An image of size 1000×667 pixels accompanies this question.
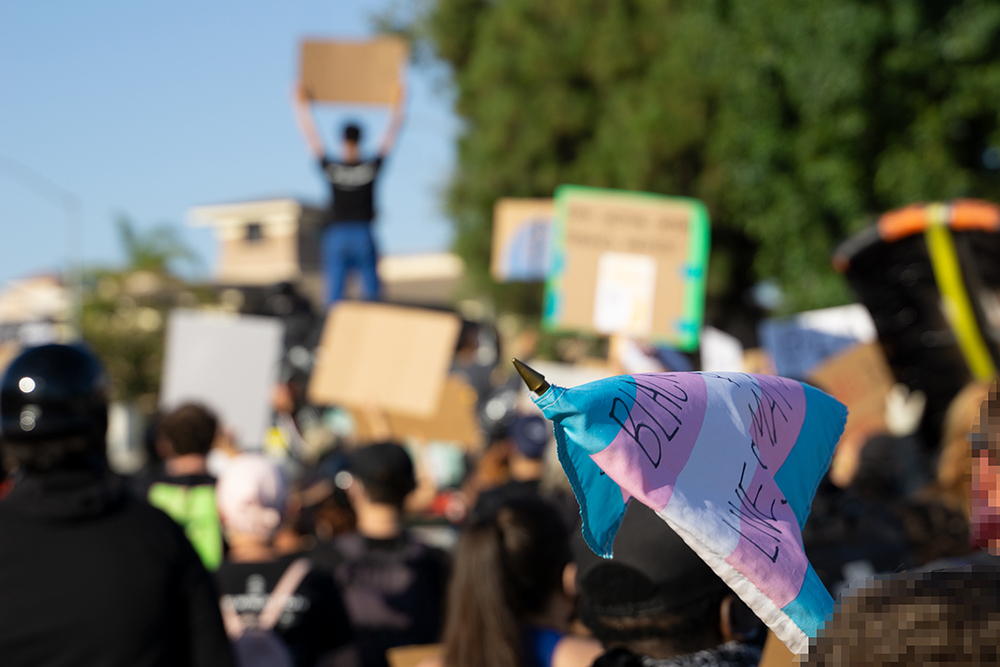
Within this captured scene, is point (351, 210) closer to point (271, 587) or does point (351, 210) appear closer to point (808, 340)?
point (808, 340)

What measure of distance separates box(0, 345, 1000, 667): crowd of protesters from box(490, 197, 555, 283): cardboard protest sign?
5354 mm

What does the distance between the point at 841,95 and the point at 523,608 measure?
10012 mm

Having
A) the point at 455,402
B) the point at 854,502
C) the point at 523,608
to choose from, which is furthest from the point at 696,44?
the point at 523,608

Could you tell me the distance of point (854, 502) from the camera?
10.2ft

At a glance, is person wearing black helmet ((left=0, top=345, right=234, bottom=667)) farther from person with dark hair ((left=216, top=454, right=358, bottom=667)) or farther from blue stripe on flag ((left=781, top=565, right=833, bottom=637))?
blue stripe on flag ((left=781, top=565, right=833, bottom=637))

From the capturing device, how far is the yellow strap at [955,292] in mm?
5082

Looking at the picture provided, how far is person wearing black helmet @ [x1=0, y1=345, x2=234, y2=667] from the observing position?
2025mm

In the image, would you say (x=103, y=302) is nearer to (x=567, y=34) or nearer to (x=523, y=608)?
(x=567, y=34)

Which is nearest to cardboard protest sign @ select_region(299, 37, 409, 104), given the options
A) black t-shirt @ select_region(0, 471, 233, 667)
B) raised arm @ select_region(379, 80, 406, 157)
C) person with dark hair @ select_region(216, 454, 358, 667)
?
raised arm @ select_region(379, 80, 406, 157)

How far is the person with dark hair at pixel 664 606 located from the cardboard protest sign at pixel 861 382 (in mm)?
4239

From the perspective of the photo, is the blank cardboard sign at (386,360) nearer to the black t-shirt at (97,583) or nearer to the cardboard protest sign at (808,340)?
the cardboard protest sign at (808,340)

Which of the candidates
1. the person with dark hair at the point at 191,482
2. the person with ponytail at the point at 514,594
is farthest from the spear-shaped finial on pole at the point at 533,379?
the person with dark hair at the point at 191,482

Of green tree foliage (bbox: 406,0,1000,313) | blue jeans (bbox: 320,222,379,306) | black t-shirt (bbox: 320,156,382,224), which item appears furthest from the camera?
green tree foliage (bbox: 406,0,1000,313)

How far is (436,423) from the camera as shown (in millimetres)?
5812
